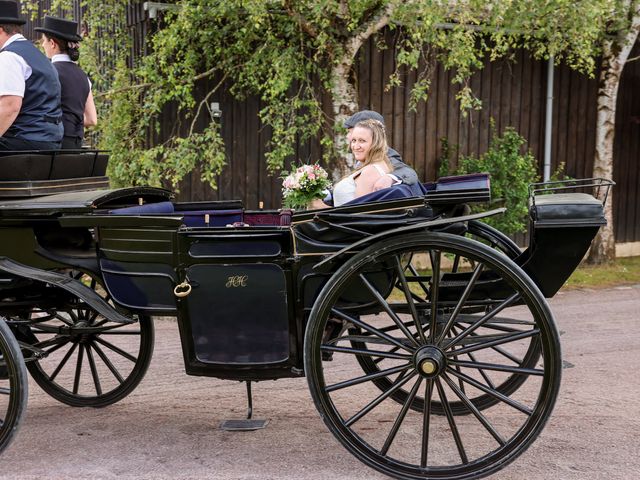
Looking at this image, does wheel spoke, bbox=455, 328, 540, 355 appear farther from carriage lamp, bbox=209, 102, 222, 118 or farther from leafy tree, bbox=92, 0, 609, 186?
carriage lamp, bbox=209, 102, 222, 118

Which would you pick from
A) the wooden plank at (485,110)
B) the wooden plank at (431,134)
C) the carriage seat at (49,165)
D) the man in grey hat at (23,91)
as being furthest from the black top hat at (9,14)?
the wooden plank at (485,110)

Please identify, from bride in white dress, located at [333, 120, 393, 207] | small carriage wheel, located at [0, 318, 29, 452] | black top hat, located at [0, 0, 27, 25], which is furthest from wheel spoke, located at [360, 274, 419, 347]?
black top hat, located at [0, 0, 27, 25]

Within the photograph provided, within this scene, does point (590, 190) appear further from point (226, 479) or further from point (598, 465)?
point (226, 479)

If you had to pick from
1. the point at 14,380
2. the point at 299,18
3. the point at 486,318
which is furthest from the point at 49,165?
the point at 299,18

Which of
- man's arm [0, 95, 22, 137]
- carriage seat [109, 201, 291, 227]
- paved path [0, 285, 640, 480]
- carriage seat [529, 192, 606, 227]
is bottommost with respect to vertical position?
paved path [0, 285, 640, 480]

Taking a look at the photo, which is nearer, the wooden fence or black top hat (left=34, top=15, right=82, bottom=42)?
black top hat (left=34, top=15, right=82, bottom=42)

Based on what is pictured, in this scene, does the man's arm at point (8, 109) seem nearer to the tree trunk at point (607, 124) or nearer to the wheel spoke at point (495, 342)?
the wheel spoke at point (495, 342)

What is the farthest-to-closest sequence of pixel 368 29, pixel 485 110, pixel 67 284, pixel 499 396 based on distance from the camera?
1. pixel 485 110
2. pixel 368 29
3. pixel 67 284
4. pixel 499 396

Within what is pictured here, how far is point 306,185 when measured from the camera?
4359 millimetres

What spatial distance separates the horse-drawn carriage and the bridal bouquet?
0.18 meters

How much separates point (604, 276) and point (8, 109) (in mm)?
7526

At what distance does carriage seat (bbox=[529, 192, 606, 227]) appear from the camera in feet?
12.2

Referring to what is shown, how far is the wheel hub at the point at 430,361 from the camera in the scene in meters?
3.71

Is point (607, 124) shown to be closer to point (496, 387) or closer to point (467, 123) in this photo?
point (467, 123)
